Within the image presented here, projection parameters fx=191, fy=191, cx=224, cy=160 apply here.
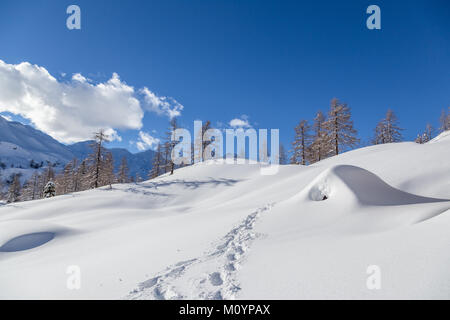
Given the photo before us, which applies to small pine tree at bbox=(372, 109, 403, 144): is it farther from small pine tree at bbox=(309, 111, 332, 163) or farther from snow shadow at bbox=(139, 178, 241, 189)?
snow shadow at bbox=(139, 178, 241, 189)

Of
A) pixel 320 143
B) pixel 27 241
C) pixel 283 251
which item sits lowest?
pixel 27 241

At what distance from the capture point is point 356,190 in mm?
7066

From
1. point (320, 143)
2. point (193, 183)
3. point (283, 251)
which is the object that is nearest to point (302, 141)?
point (320, 143)

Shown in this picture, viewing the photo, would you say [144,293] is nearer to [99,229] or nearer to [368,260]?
[368,260]

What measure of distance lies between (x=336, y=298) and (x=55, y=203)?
78.5ft

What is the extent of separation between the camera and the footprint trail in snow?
11.6 ft

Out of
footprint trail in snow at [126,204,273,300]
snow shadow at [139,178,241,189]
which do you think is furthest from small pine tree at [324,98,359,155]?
footprint trail in snow at [126,204,273,300]

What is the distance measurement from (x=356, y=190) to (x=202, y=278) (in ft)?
20.6

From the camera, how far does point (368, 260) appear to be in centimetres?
355

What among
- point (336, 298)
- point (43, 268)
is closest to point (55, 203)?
point (43, 268)

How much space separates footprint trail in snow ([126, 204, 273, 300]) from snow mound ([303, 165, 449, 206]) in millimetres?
3966

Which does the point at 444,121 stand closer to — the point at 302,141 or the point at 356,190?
the point at 302,141

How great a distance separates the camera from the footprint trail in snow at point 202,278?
3.53 metres

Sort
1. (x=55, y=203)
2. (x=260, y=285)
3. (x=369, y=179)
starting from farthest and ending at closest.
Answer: (x=55, y=203)
(x=369, y=179)
(x=260, y=285)
